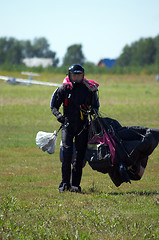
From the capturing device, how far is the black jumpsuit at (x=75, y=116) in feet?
25.2

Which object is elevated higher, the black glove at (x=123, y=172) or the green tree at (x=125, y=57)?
the green tree at (x=125, y=57)

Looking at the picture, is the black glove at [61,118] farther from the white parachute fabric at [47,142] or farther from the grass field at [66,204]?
the grass field at [66,204]

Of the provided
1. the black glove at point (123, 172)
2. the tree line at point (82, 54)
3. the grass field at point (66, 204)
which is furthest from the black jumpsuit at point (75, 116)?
the tree line at point (82, 54)

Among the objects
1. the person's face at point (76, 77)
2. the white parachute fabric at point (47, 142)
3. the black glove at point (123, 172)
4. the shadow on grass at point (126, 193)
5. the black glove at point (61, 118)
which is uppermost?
the person's face at point (76, 77)

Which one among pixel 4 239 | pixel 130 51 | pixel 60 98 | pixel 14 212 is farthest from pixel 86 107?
pixel 130 51

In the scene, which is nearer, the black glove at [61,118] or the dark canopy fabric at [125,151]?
the dark canopy fabric at [125,151]

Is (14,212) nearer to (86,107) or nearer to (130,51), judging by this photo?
(86,107)

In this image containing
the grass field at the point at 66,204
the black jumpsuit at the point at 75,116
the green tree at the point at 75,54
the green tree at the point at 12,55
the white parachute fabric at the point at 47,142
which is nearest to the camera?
the grass field at the point at 66,204

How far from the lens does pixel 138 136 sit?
7.39 meters

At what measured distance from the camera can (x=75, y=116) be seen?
7.71m

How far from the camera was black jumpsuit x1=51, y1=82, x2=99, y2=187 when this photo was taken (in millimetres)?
7668

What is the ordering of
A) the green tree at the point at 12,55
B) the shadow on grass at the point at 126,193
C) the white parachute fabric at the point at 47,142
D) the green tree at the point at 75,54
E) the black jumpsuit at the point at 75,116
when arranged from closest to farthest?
the shadow on grass at the point at 126,193 → the black jumpsuit at the point at 75,116 → the white parachute fabric at the point at 47,142 → the green tree at the point at 12,55 → the green tree at the point at 75,54

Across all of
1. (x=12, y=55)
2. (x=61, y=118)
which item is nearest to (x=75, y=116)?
(x=61, y=118)

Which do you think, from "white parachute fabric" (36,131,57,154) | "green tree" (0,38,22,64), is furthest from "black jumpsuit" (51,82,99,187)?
"green tree" (0,38,22,64)
